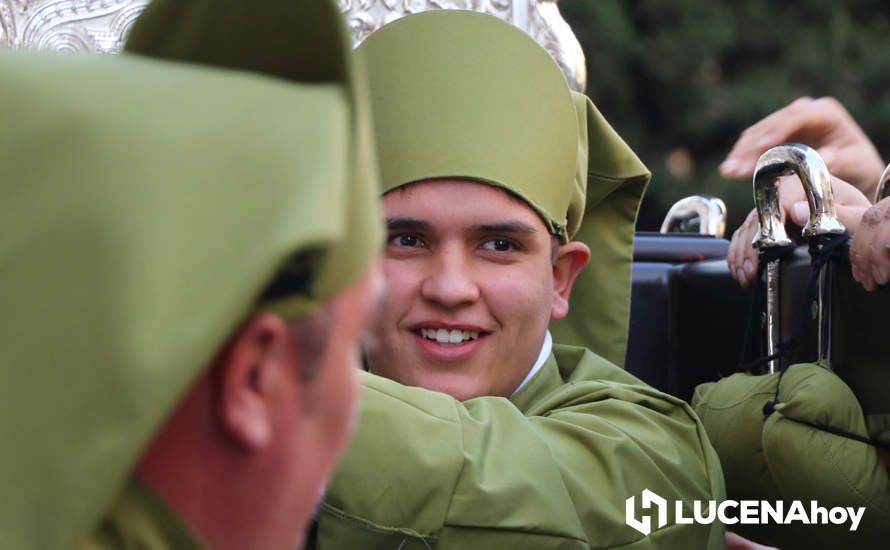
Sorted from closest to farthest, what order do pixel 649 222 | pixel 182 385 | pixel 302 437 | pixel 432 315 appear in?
pixel 182 385 < pixel 302 437 < pixel 432 315 < pixel 649 222

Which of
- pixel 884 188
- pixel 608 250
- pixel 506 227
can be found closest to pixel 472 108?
pixel 506 227

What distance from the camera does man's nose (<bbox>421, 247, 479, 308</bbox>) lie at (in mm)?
2215

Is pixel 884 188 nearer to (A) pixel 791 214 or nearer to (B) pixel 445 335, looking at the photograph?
(A) pixel 791 214

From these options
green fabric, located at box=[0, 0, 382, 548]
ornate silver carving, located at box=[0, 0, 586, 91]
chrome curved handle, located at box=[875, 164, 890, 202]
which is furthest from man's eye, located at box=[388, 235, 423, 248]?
green fabric, located at box=[0, 0, 382, 548]

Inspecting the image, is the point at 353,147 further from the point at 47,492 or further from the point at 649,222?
the point at 649,222

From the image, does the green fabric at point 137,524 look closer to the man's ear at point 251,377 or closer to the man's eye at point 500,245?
the man's ear at point 251,377

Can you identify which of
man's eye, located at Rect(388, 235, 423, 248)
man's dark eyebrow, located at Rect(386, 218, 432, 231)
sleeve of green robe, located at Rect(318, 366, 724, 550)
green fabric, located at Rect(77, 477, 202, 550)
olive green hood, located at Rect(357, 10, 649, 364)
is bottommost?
sleeve of green robe, located at Rect(318, 366, 724, 550)

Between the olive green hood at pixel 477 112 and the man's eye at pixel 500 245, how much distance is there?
0.07 m

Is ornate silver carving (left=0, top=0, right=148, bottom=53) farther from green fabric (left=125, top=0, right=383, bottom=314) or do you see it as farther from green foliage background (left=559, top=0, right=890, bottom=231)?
green foliage background (left=559, top=0, right=890, bottom=231)

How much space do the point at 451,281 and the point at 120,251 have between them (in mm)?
1329

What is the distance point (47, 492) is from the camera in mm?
914

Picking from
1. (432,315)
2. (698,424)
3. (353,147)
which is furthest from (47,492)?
(698,424)

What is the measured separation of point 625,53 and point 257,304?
38.7 ft

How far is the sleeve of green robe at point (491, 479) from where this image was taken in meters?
1.87
